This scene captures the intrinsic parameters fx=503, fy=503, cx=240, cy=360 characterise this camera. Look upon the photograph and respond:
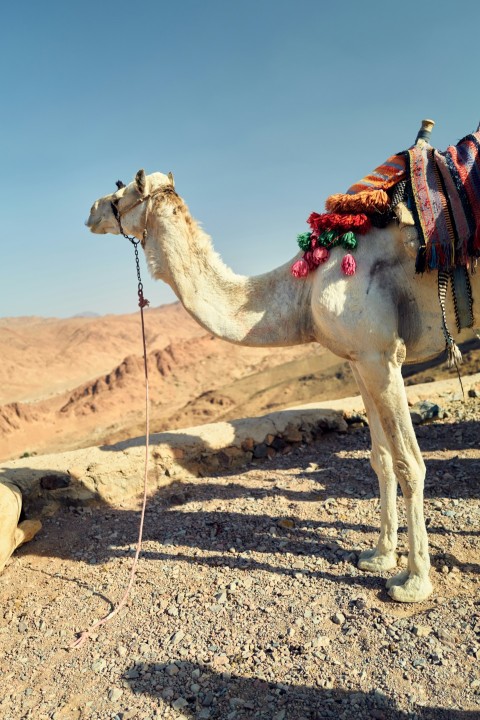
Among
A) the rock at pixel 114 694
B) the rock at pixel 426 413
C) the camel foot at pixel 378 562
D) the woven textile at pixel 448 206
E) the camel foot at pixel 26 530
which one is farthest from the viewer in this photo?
the rock at pixel 426 413

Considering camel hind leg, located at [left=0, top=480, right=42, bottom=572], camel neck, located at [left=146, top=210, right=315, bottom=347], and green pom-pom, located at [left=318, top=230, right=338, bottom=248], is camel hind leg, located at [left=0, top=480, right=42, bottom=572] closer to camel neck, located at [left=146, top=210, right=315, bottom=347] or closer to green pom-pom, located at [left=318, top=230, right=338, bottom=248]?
camel neck, located at [left=146, top=210, right=315, bottom=347]

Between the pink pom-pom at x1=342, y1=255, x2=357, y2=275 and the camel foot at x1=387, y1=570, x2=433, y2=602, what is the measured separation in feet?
6.80

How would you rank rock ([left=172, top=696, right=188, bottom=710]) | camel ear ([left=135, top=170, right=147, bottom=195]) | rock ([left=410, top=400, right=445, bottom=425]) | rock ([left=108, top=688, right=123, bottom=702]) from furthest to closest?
rock ([left=410, top=400, right=445, bottom=425]), camel ear ([left=135, top=170, right=147, bottom=195]), rock ([left=108, top=688, right=123, bottom=702]), rock ([left=172, top=696, right=188, bottom=710])

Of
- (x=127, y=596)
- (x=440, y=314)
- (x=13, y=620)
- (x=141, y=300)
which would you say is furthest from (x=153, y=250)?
(x=13, y=620)

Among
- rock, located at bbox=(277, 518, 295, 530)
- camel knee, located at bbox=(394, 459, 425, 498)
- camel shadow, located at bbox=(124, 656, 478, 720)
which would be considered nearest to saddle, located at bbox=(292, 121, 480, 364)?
camel knee, located at bbox=(394, 459, 425, 498)

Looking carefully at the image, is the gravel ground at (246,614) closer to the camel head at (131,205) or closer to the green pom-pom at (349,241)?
the green pom-pom at (349,241)

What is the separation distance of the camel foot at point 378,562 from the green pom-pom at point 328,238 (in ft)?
7.60

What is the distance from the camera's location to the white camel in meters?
3.21

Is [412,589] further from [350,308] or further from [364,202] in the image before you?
[364,202]

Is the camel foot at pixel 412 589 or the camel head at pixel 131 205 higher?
the camel head at pixel 131 205

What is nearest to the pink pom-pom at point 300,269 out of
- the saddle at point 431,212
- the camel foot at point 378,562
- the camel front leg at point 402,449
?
the saddle at point 431,212

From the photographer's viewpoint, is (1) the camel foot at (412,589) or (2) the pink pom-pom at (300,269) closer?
(1) the camel foot at (412,589)

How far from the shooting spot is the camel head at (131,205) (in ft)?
12.2

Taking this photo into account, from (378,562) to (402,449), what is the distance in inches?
39.8
